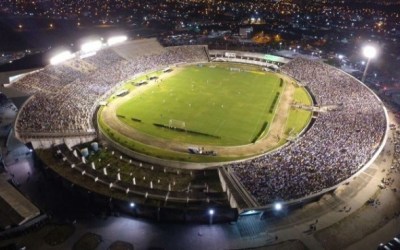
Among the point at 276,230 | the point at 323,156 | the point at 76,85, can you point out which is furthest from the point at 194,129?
the point at 76,85

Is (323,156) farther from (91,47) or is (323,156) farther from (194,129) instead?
(91,47)

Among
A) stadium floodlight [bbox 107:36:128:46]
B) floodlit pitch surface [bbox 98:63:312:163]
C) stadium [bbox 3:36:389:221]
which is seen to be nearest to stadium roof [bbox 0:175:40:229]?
stadium [bbox 3:36:389:221]

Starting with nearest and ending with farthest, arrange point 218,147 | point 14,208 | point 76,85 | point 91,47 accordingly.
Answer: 1. point 14,208
2. point 218,147
3. point 76,85
4. point 91,47

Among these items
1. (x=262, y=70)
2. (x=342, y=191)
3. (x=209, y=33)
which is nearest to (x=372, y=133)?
(x=342, y=191)

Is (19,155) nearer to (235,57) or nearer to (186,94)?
(186,94)

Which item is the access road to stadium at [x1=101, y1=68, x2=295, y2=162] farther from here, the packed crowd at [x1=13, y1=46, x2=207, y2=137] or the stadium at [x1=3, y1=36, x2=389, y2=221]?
the packed crowd at [x1=13, y1=46, x2=207, y2=137]

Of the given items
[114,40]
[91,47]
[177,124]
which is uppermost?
[114,40]
